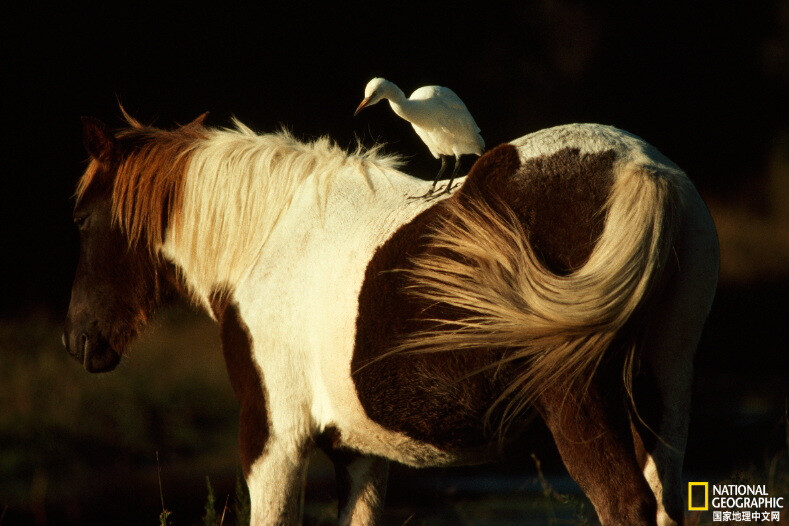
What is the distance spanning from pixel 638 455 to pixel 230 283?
4.59 ft

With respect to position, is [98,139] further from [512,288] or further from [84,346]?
[512,288]

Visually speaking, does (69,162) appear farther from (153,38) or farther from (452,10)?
(452,10)

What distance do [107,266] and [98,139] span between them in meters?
0.47

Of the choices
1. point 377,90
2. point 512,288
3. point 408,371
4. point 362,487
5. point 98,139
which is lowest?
point 362,487

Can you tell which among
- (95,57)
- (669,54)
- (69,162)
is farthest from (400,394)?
(669,54)

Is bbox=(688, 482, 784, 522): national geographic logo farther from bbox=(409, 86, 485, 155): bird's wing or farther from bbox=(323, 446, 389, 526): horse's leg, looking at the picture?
bbox=(409, 86, 485, 155): bird's wing

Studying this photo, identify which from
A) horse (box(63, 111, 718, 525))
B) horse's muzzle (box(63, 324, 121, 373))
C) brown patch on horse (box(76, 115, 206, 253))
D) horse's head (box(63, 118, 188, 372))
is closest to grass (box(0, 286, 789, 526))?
horse's muzzle (box(63, 324, 121, 373))

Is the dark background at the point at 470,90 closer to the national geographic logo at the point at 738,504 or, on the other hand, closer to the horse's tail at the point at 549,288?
the national geographic logo at the point at 738,504

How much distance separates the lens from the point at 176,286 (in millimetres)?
3531

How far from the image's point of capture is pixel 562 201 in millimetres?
2408

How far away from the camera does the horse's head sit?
3.51 metres

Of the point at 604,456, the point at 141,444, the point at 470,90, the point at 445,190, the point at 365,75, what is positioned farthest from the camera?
the point at 470,90

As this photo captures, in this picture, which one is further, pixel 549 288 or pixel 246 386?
pixel 246 386

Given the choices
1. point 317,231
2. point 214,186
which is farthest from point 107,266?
point 317,231
